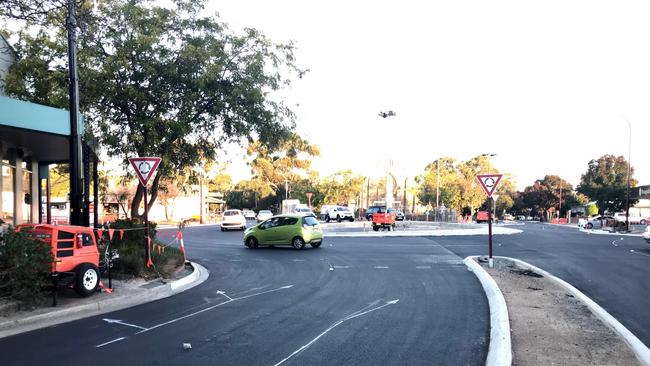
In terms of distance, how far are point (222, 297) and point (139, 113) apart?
689 cm

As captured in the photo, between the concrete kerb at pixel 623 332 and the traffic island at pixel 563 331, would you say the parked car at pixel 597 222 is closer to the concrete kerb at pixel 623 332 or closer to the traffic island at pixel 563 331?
the traffic island at pixel 563 331

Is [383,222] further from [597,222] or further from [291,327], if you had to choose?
[291,327]

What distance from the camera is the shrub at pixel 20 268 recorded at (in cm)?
881

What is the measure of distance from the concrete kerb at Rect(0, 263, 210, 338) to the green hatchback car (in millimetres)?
10530

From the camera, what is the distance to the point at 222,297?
11250mm

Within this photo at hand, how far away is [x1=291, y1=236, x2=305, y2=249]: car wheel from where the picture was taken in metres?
23.5

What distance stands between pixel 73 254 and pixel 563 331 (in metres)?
8.61

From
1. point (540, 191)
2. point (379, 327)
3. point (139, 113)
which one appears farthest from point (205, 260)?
point (540, 191)

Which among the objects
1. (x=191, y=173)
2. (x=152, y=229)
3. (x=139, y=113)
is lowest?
(x=152, y=229)

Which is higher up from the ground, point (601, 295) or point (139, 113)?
point (139, 113)

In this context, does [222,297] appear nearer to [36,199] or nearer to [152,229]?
[152,229]

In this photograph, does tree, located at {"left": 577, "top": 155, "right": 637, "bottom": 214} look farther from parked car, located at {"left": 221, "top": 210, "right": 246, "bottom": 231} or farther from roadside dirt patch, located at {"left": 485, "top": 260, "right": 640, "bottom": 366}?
roadside dirt patch, located at {"left": 485, "top": 260, "right": 640, "bottom": 366}

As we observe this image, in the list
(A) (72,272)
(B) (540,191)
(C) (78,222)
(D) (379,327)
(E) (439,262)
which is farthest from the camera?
(B) (540,191)

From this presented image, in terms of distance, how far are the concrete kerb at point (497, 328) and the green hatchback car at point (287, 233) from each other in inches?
453
